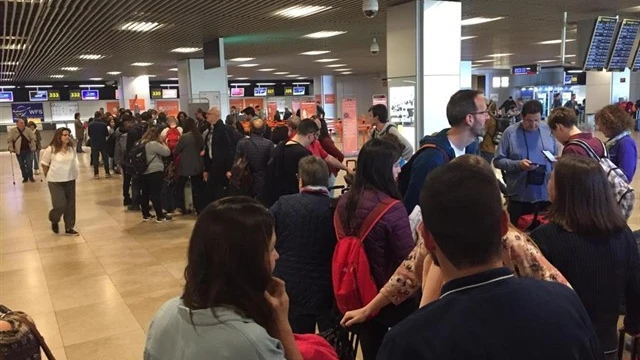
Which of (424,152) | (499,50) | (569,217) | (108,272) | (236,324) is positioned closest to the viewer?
(236,324)

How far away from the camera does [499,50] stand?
19234mm

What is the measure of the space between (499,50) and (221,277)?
64.1 feet

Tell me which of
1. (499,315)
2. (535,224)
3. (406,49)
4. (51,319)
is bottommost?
(51,319)

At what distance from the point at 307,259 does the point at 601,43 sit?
29.9ft

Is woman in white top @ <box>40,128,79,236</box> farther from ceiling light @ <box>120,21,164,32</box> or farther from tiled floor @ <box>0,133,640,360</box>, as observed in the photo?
ceiling light @ <box>120,21,164,32</box>

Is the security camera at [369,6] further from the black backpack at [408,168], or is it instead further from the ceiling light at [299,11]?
the black backpack at [408,168]

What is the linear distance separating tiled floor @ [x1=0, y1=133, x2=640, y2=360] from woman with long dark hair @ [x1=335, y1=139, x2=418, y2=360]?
85.7 inches

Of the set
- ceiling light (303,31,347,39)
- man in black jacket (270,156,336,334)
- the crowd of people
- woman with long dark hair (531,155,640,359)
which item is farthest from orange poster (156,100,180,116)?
woman with long dark hair (531,155,640,359)

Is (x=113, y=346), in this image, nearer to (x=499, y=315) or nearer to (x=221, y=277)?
(x=221, y=277)

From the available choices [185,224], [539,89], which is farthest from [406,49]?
[539,89]

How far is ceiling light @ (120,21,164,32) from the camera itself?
10286 millimetres

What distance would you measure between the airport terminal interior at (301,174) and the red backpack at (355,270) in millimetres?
23

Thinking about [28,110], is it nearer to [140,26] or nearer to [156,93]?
[156,93]

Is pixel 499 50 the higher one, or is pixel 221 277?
pixel 499 50
